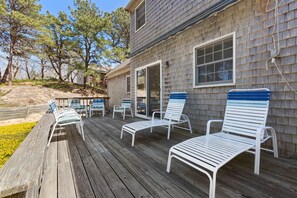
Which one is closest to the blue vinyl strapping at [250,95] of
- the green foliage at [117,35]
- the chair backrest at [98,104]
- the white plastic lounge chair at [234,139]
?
the white plastic lounge chair at [234,139]

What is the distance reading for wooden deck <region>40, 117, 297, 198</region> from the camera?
1.67m

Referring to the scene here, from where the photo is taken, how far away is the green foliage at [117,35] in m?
17.4

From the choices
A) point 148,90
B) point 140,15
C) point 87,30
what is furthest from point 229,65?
point 87,30

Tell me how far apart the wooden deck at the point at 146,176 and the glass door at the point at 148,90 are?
10.6 feet

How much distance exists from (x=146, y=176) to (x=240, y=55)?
283cm

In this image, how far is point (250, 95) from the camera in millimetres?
2613

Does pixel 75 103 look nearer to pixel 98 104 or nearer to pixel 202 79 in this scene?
pixel 98 104

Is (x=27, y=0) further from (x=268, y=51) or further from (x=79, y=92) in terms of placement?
(x=268, y=51)

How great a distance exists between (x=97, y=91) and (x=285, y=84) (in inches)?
734

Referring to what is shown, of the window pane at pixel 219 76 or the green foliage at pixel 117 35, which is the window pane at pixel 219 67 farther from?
the green foliage at pixel 117 35

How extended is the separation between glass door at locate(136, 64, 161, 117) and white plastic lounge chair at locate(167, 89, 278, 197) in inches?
128

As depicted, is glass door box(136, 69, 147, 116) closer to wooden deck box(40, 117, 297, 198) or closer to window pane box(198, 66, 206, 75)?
window pane box(198, 66, 206, 75)

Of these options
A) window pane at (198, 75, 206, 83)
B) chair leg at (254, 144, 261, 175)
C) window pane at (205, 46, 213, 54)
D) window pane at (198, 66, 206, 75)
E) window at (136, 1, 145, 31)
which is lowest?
chair leg at (254, 144, 261, 175)

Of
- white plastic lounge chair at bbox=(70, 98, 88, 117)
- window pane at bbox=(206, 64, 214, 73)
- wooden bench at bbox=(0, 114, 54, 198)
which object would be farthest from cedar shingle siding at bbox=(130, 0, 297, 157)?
white plastic lounge chair at bbox=(70, 98, 88, 117)
